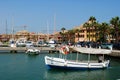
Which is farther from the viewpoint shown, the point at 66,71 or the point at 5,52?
the point at 5,52

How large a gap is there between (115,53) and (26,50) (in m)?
32.9

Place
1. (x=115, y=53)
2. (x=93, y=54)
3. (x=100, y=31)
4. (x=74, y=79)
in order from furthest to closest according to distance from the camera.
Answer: (x=100, y=31), (x=93, y=54), (x=115, y=53), (x=74, y=79)

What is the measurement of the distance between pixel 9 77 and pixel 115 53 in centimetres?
3996

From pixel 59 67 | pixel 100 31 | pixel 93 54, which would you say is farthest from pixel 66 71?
pixel 100 31

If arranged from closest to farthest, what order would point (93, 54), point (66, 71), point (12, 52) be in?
1. point (66, 71)
2. point (93, 54)
3. point (12, 52)

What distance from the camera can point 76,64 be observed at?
53.1 m

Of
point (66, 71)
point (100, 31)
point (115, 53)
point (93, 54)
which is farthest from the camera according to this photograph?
point (100, 31)

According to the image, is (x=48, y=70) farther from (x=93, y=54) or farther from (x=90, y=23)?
(x=90, y=23)

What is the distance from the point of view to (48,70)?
53.1 metres

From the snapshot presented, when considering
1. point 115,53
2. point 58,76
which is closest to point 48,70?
point 58,76

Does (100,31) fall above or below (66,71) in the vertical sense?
above

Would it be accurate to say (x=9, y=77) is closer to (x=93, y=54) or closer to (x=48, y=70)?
(x=48, y=70)

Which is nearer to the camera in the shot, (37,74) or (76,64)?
(37,74)

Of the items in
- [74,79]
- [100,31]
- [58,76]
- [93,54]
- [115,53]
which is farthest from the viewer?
[100,31]
